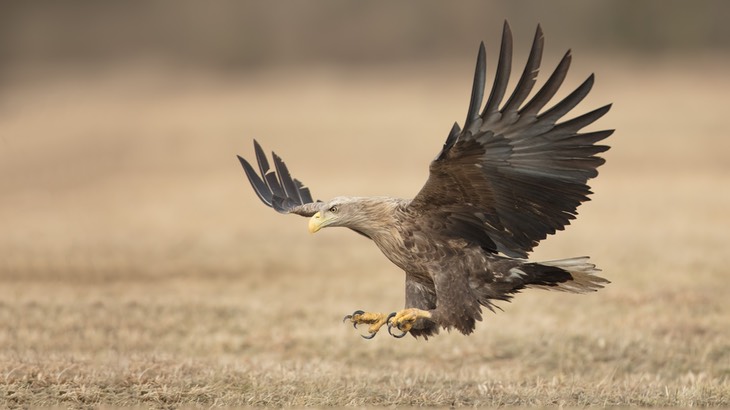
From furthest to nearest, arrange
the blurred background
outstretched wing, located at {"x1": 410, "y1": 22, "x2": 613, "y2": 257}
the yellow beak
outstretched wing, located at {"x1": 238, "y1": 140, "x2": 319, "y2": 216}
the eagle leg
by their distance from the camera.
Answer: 1. the blurred background
2. outstretched wing, located at {"x1": 238, "y1": 140, "x2": 319, "y2": 216}
3. the yellow beak
4. the eagle leg
5. outstretched wing, located at {"x1": 410, "y1": 22, "x2": 613, "y2": 257}

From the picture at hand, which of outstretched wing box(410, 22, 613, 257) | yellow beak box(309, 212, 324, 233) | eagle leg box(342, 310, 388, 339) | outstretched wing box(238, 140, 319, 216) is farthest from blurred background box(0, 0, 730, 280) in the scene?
outstretched wing box(410, 22, 613, 257)

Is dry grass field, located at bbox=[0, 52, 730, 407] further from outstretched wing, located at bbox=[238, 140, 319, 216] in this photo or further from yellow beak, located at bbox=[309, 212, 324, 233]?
outstretched wing, located at bbox=[238, 140, 319, 216]

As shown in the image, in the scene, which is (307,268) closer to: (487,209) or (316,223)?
(316,223)

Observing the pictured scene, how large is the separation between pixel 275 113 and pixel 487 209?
2729 centimetres

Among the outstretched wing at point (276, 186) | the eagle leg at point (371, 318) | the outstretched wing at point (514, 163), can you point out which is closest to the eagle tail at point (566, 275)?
the outstretched wing at point (514, 163)

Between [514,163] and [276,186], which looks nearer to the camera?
[514,163]

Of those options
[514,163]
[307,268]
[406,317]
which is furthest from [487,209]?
[307,268]

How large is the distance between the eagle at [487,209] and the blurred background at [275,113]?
25.0ft

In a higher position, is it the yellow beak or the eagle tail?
the yellow beak

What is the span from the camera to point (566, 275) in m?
7.67

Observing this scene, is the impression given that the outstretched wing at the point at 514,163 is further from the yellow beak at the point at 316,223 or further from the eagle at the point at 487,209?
the yellow beak at the point at 316,223

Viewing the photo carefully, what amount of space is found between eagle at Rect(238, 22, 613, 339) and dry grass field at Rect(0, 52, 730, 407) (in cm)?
78

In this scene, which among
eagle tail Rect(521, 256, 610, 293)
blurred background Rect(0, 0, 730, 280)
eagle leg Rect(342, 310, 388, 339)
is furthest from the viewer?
blurred background Rect(0, 0, 730, 280)

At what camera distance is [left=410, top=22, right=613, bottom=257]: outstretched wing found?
23.0 ft
